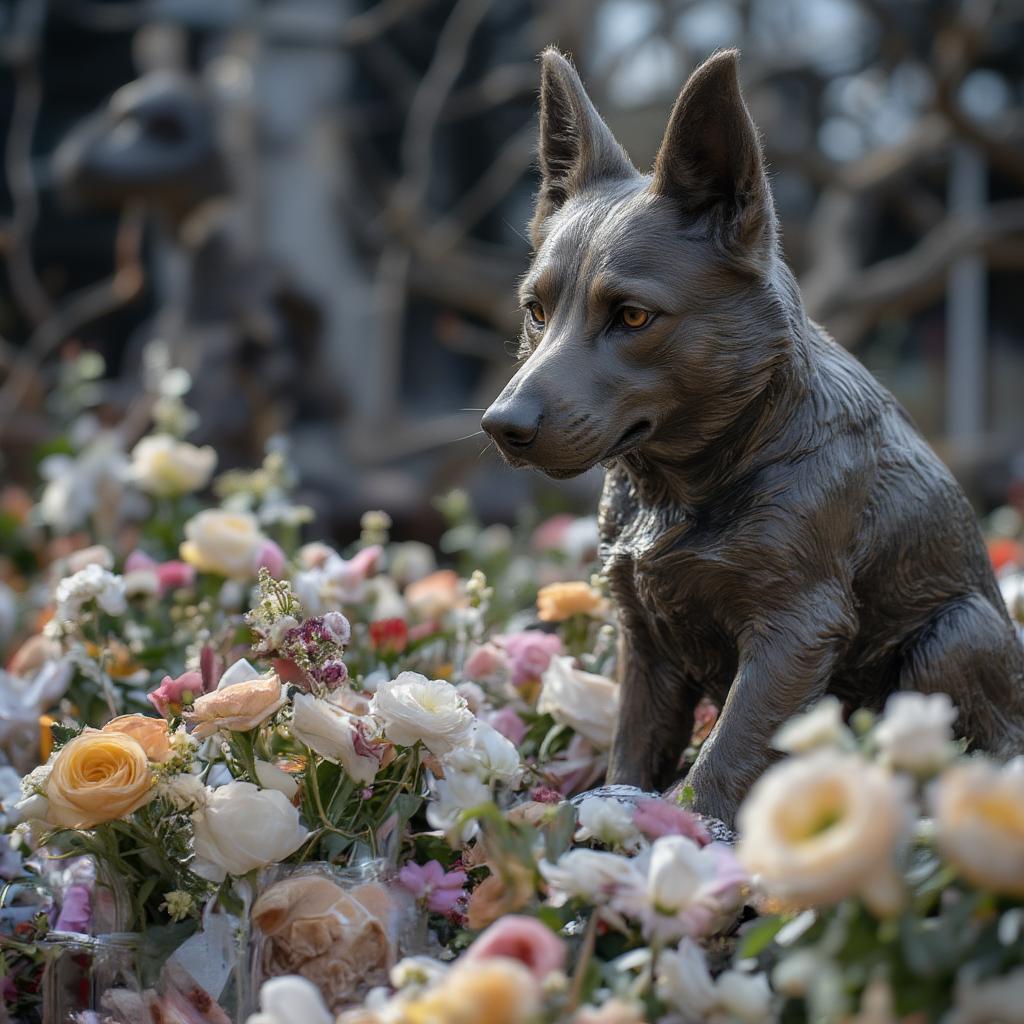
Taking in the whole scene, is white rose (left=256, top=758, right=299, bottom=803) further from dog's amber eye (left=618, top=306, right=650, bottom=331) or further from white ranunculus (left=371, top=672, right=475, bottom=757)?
dog's amber eye (left=618, top=306, right=650, bottom=331)

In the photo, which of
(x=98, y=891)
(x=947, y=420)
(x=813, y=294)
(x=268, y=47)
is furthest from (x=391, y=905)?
(x=947, y=420)

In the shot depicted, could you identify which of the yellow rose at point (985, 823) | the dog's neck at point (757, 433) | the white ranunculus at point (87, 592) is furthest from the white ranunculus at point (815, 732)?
the white ranunculus at point (87, 592)

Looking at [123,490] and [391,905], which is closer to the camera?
[391,905]

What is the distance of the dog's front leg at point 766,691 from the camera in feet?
Answer: 4.91

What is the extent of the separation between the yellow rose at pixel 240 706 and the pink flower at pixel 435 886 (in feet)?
0.84

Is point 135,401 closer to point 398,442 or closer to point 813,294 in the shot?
point 398,442

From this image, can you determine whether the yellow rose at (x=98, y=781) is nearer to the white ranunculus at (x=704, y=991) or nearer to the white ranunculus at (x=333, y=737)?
the white ranunculus at (x=333, y=737)

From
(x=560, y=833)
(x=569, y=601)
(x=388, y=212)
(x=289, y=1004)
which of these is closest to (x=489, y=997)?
(x=289, y=1004)

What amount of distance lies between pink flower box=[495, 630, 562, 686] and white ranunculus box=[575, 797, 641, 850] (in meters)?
0.82

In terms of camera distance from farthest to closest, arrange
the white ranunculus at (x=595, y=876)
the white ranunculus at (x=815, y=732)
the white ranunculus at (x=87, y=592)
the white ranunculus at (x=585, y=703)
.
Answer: the white ranunculus at (x=87, y=592), the white ranunculus at (x=585, y=703), the white ranunculus at (x=595, y=876), the white ranunculus at (x=815, y=732)

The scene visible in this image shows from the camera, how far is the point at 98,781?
143 cm

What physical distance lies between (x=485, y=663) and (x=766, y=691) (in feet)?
2.38

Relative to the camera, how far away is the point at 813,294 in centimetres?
580

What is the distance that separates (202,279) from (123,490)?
2089 millimetres
